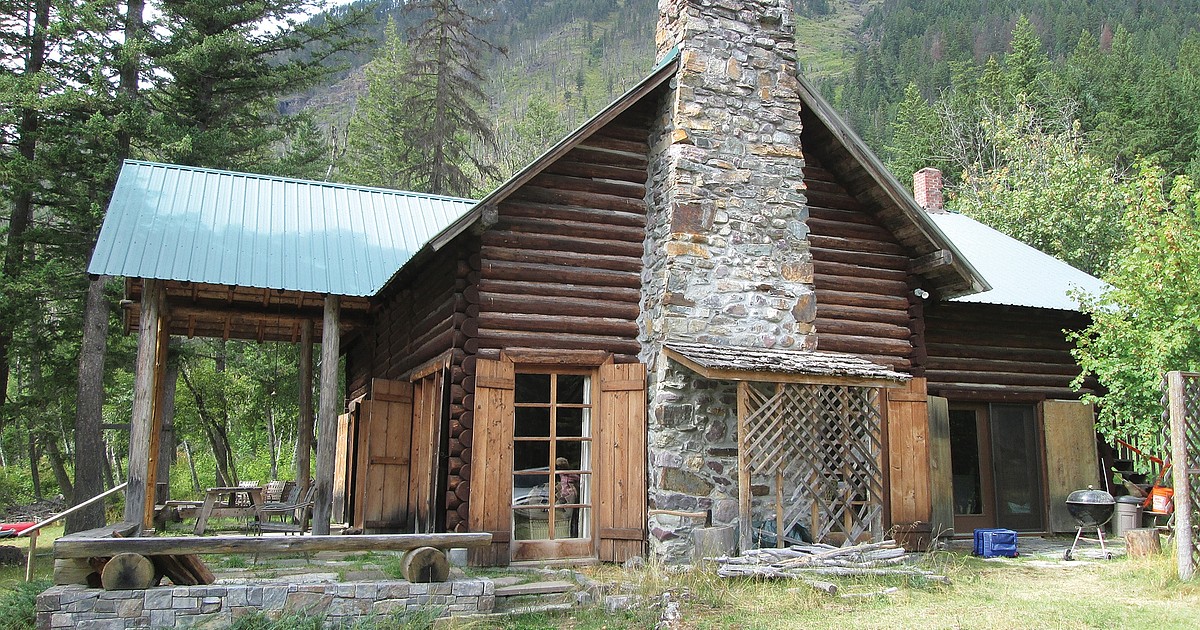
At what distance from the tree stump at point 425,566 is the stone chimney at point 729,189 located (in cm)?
397

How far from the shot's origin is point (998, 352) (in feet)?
49.7

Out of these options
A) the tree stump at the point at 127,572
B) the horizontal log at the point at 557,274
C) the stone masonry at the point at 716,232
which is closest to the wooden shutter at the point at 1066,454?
the stone masonry at the point at 716,232

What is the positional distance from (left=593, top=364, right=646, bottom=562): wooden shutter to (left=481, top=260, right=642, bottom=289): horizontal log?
3.77 ft

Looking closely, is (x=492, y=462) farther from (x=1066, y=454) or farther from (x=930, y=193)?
(x=930, y=193)

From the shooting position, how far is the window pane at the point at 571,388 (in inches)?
485

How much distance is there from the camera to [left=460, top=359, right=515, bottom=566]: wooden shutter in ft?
33.8

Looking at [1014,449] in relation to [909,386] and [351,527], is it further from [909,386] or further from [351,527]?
[351,527]

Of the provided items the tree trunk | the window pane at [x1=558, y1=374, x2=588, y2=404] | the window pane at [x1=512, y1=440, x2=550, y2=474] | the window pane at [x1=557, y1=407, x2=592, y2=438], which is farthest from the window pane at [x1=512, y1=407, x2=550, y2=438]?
the tree trunk

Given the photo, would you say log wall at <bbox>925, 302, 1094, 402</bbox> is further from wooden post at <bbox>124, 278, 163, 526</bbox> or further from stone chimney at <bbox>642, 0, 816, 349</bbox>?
wooden post at <bbox>124, 278, 163, 526</bbox>

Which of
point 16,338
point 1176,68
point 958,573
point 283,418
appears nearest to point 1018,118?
point 1176,68

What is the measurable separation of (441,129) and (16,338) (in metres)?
12.2

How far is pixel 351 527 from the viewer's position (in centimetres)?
1465

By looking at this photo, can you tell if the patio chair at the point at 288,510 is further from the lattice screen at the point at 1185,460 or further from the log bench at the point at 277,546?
the lattice screen at the point at 1185,460

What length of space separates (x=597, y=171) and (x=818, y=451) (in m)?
4.42
